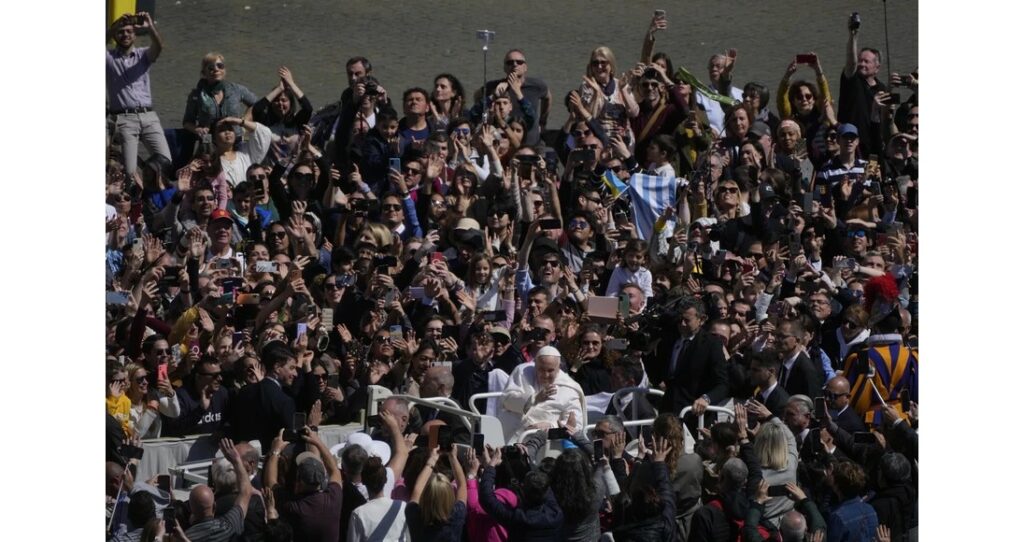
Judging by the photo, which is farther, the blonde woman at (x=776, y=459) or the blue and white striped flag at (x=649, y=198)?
the blue and white striped flag at (x=649, y=198)

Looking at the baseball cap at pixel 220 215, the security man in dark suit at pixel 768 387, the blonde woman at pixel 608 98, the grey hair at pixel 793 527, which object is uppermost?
the blonde woman at pixel 608 98

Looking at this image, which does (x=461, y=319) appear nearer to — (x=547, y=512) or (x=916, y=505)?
(x=547, y=512)

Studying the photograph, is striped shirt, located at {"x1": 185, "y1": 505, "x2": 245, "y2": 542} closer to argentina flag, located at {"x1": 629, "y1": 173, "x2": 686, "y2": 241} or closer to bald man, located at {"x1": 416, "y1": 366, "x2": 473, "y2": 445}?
bald man, located at {"x1": 416, "y1": 366, "x2": 473, "y2": 445}

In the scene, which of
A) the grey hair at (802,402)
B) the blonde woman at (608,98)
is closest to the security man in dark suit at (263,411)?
the grey hair at (802,402)

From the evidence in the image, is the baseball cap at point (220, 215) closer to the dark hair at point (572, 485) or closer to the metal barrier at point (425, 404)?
the metal barrier at point (425, 404)

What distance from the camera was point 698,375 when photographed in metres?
12.0

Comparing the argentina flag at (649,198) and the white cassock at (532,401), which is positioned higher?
the argentina flag at (649,198)

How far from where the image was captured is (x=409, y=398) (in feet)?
36.0

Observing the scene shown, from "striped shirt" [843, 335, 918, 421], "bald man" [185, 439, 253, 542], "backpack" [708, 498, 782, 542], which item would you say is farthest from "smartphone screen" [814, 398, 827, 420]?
"bald man" [185, 439, 253, 542]

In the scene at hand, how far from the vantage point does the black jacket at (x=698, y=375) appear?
39.2 ft

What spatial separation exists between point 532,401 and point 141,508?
2.24m

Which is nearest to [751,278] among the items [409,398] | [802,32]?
[409,398]

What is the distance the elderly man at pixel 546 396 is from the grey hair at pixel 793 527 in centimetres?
127

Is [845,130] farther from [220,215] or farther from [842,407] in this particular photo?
[220,215]
